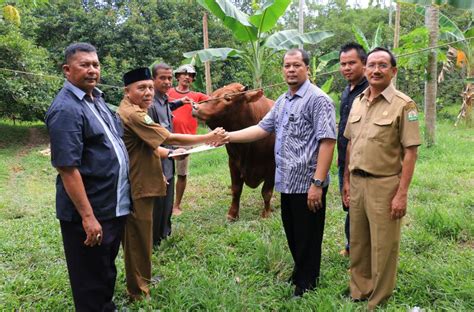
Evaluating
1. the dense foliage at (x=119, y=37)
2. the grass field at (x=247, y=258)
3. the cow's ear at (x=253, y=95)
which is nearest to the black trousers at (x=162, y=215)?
the grass field at (x=247, y=258)

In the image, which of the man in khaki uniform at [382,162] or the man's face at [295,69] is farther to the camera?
the man's face at [295,69]

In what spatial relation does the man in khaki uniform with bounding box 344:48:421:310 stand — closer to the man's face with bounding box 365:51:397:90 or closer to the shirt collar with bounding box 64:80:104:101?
the man's face with bounding box 365:51:397:90

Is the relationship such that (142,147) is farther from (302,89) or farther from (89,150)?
(302,89)

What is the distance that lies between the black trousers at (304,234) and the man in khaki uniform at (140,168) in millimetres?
987

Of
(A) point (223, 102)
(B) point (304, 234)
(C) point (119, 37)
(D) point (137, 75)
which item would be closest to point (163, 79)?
(A) point (223, 102)

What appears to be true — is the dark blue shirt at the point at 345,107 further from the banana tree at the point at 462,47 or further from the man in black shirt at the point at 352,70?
the banana tree at the point at 462,47

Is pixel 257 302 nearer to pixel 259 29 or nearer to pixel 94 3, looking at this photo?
pixel 259 29

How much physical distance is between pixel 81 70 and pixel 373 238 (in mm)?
2093

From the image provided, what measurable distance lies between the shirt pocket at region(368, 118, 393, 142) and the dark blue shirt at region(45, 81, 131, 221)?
1588 millimetres

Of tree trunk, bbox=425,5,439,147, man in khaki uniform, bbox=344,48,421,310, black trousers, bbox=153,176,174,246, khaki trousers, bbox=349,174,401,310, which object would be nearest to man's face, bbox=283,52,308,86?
man in khaki uniform, bbox=344,48,421,310

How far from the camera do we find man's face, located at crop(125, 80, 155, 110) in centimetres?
290

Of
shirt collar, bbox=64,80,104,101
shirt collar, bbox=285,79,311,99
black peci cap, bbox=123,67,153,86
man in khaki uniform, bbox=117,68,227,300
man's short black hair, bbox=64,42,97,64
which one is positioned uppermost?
A: man's short black hair, bbox=64,42,97,64

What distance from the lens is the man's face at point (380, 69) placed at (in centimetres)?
261

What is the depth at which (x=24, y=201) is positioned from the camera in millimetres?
6242
